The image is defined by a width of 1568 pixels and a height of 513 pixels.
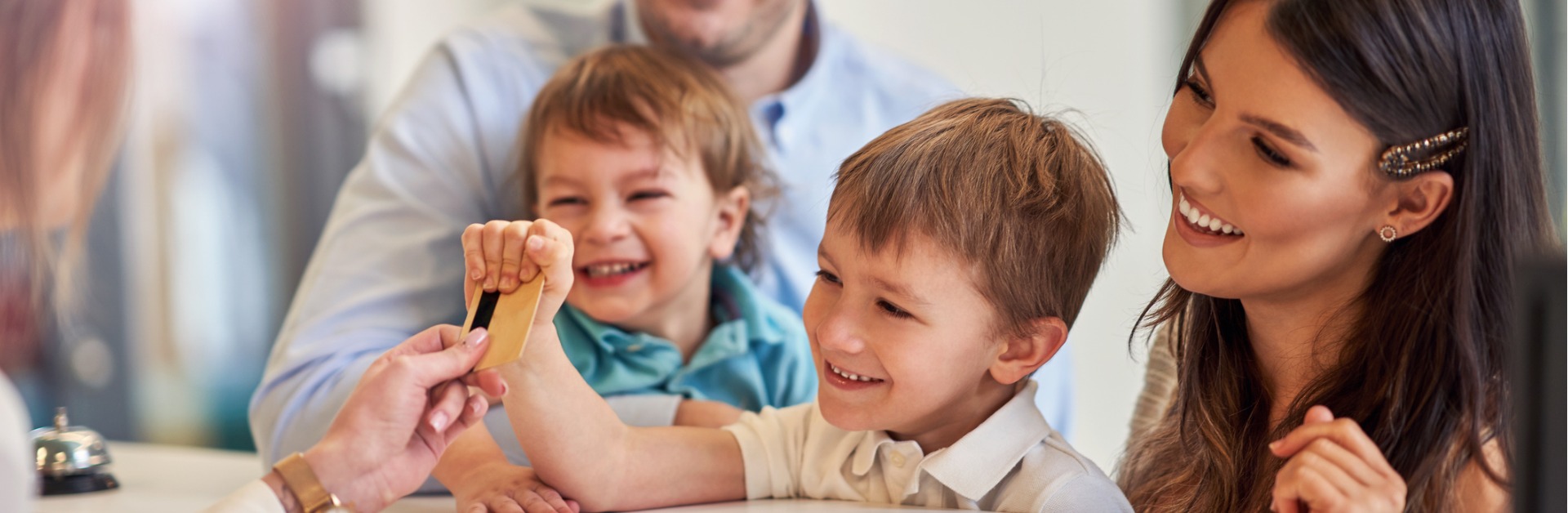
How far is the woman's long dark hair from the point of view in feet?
2.82

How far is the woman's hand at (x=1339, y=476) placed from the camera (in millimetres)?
763

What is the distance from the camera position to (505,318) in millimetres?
898

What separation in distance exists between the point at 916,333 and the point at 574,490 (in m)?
0.31

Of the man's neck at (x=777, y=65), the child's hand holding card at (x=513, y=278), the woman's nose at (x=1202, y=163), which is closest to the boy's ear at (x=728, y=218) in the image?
the man's neck at (x=777, y=65)

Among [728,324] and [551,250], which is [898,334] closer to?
[551,250]

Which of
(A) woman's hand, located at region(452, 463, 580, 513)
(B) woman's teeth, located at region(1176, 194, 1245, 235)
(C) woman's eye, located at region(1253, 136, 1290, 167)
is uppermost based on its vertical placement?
(C) woman's eye, located at region(1253, 136, 1290, 167)

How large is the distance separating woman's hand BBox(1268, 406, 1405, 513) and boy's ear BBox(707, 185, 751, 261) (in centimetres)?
89

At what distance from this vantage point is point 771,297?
175 centimetres

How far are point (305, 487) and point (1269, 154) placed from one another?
0.71 m

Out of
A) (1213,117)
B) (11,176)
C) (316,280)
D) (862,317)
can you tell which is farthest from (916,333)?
(11,176)

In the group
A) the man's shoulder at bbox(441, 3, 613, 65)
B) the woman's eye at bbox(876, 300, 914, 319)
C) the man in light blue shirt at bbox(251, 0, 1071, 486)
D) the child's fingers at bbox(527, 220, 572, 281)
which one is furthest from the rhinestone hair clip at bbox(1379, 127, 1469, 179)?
the man's shoulder at bbox(441, 3, 613, 65)

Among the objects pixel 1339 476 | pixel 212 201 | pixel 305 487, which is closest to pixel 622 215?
pixel 305 487

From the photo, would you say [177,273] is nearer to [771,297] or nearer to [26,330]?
[26,330]

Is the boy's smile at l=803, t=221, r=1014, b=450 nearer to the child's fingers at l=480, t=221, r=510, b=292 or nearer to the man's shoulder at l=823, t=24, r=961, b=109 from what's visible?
the child's fingers at l=480, t=221, r=510, b=292
